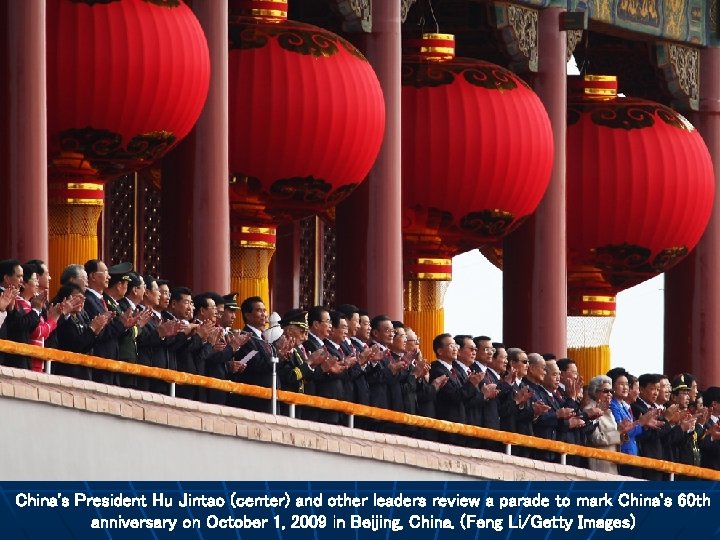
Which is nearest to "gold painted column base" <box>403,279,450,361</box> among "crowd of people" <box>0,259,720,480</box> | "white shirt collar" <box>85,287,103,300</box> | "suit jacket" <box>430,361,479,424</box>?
"crowd of people" <box>0,259,720,480</box>

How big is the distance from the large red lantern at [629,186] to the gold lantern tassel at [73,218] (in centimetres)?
851

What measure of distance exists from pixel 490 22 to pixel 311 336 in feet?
32.3

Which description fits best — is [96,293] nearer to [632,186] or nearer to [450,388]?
[450,388]

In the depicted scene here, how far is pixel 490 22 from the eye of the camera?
32.3 meters

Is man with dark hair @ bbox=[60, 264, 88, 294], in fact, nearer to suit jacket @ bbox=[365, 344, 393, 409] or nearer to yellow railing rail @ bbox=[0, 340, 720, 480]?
yellow railing rail @ bbox=[0, 340, 720, 480]

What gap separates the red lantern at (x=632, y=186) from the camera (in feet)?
109

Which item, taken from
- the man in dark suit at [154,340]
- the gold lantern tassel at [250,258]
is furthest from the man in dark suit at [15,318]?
the gold lantern tassel at [250,258]

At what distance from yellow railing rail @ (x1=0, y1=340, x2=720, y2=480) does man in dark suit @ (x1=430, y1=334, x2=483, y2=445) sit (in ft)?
2.18

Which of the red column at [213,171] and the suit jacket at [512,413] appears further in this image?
the red column at [213,171]

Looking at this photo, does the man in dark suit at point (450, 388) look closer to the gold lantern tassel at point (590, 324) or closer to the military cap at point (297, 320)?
the military cap at point (297, 320)

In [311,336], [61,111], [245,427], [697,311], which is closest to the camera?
[245,427]

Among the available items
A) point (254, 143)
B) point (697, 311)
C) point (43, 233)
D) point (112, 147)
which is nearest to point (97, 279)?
point (43, 233)

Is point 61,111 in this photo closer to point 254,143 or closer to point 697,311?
point 254,143

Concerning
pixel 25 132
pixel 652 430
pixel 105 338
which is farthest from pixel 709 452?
pixel 105 338
